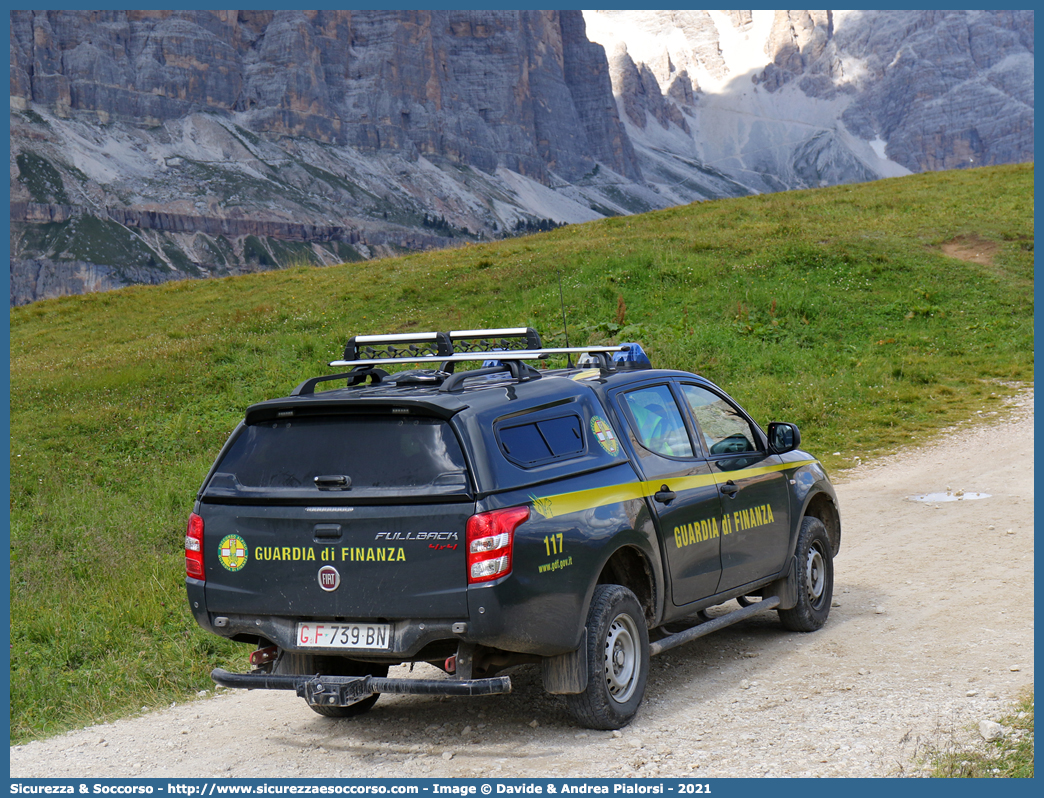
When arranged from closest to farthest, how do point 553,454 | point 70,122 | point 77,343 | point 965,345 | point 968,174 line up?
point 553,454 < point 965,345 < point 77,343 < point 968,174 < point 70,122

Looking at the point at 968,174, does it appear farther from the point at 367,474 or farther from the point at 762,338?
the point at 367,474

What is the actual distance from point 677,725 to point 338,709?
74.8 inches

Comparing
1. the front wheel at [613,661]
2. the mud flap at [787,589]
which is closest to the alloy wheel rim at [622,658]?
the front wheel at [613,661]

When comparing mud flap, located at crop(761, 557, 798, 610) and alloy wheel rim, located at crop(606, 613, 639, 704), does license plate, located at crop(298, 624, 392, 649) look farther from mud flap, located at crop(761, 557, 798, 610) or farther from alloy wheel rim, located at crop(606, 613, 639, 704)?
mud flap, located at crop(761, 557, 798, 610)

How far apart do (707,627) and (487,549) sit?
1.98 meters

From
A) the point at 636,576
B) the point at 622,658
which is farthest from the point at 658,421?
Result: the point at 622,658

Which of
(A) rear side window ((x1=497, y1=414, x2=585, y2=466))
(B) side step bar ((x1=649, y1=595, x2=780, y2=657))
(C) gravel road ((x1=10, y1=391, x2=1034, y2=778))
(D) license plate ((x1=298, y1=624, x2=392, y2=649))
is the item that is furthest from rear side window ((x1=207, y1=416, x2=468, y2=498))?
(B) side step bar ((x1=649, y1=595, x2=780, y2=657))

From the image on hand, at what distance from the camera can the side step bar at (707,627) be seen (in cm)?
544

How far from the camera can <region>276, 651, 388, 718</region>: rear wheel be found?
516 centimetres

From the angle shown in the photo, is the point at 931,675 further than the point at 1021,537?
No

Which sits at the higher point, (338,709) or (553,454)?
(553,454)

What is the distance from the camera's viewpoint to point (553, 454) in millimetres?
5070

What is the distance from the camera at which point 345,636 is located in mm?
4727

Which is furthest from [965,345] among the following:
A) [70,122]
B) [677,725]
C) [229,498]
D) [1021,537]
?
[70,122]
